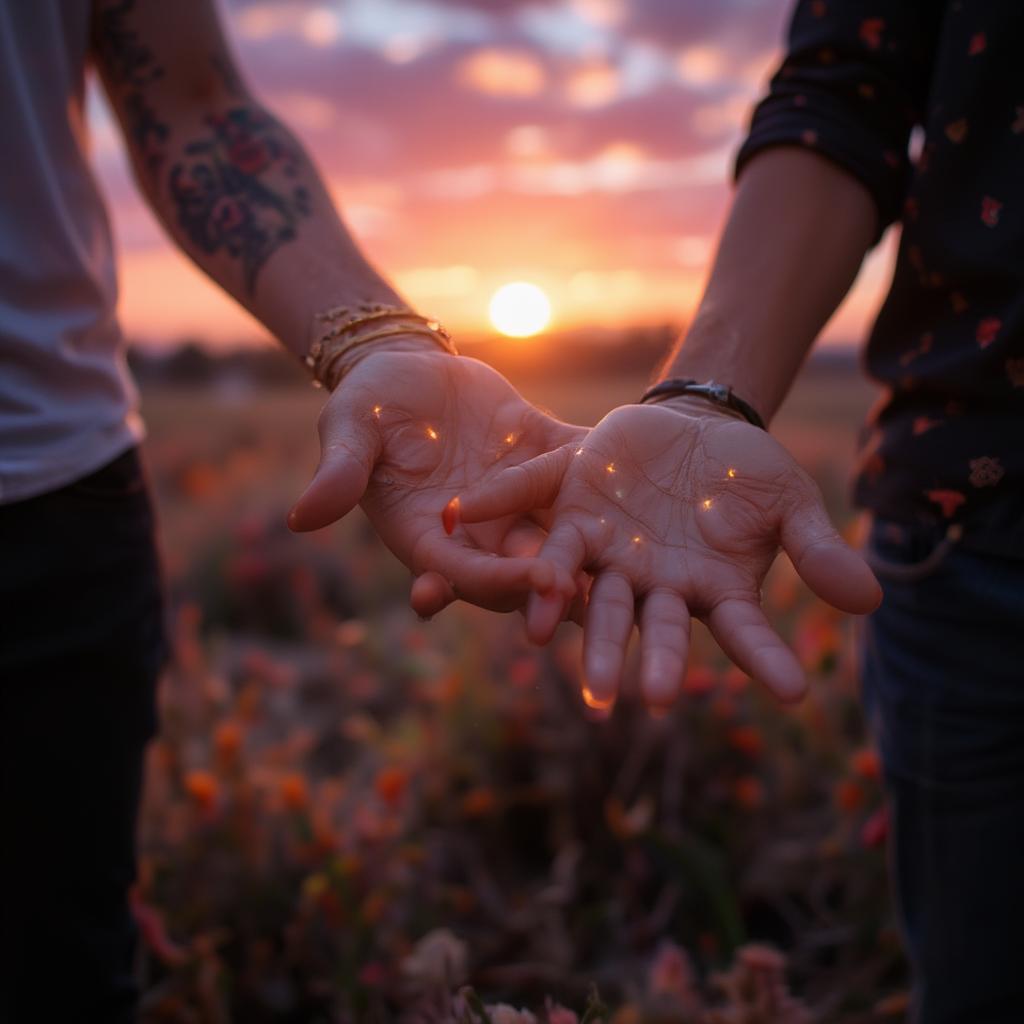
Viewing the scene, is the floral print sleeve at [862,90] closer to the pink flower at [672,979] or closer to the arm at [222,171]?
the arm at [222,171]

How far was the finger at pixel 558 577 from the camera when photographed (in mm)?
934

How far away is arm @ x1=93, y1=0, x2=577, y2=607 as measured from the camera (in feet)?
3.51

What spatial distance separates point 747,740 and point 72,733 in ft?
5.57

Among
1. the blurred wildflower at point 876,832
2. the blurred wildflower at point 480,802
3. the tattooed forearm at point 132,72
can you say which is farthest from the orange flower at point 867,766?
the tattooed forearm at point 132,72

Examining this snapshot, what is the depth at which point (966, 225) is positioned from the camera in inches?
48.9

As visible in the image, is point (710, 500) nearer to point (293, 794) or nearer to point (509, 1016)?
point (509, 1016)

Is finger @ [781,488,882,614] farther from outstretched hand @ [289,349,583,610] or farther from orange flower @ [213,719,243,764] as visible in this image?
orange flower @ [213,719,243,764]

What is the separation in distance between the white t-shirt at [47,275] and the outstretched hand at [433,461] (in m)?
0.39

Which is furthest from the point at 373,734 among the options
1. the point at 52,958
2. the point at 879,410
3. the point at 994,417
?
the point at 994,417

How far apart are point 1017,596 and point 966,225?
50 cm

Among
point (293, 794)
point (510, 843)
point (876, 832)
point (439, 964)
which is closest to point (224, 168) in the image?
point (439, 964)

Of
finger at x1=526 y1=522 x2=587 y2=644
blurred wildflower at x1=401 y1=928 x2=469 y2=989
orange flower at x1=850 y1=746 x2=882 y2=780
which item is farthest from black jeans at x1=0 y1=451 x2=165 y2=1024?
orange flower at x1=850 y1=746 x2=882 y2=780

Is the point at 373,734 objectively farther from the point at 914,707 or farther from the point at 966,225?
the point at 966,225

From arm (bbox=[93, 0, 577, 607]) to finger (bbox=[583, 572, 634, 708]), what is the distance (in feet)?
0.16
